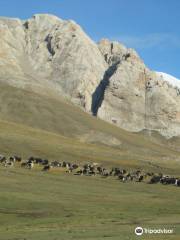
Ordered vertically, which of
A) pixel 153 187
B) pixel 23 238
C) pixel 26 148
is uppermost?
pixel 26 148

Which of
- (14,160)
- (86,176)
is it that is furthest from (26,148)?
(86,176)

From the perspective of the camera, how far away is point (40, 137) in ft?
608

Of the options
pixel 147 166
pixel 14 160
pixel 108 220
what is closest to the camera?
pixel 108 220

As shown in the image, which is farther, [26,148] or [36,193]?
[26,148]

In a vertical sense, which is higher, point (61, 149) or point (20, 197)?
point (61, 149)

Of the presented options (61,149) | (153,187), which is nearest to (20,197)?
(153,187)

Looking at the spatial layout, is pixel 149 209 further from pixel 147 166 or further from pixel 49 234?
pixel 147 166

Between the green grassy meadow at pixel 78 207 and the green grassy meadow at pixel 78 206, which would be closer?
the green grassy meadow at pixel 78 206

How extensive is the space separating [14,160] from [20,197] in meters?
48.9

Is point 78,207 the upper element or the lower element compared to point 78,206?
lower

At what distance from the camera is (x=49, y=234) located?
125 ft

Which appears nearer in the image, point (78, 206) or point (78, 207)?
point (78, 207)

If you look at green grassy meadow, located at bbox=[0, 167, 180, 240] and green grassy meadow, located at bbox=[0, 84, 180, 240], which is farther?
green grassy meadow, located at bbox=[0, 167, 180, 240]

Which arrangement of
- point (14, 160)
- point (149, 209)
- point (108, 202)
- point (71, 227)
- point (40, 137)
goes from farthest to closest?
1. point (40, 137)
2. point (14, 160)
3. point (108, 202)
4. point (149, 209)
5. point (71, 227)
